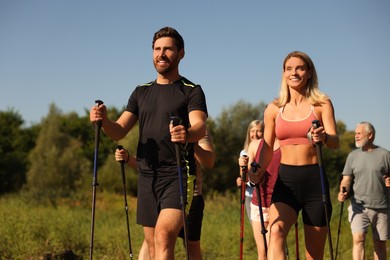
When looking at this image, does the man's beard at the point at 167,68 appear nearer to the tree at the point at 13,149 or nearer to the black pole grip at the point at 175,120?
the black pole grip at the point at 175,120

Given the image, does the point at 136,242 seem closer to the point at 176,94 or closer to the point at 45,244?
the point at 45,244

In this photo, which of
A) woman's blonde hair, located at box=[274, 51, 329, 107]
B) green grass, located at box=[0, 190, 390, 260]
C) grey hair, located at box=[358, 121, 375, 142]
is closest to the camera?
woman's blonde hair, located at box=[274, 51, 329, 107]

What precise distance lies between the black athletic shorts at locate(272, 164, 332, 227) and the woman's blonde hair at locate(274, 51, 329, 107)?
0.56 m

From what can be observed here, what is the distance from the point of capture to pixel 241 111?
136 ft

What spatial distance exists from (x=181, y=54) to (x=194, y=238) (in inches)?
73.9

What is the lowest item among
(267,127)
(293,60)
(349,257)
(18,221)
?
(349,257)

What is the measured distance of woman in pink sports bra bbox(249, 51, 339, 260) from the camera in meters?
4.71

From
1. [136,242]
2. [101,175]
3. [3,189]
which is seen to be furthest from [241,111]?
[136,242]

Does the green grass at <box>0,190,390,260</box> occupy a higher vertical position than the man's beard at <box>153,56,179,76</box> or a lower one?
lower

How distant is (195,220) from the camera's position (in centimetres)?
566

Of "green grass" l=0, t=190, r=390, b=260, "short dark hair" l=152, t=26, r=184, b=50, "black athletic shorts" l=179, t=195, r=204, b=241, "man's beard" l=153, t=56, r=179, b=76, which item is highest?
"short dark hair" l=152, t=26, r=184, b=50

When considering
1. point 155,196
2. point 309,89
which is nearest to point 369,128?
point 309,89

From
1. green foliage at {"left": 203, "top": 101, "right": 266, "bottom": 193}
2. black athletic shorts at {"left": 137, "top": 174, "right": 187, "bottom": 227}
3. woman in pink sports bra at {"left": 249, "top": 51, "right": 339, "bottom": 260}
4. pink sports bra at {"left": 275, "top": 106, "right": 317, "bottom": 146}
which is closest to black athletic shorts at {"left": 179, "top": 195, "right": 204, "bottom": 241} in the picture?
black athletic shorts at {"left": 137, "top": 174, "right": 187, "bottom": 227}

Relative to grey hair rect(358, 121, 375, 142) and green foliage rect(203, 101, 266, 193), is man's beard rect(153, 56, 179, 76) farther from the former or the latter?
green foliage rect(203, 101, 266, 193)
